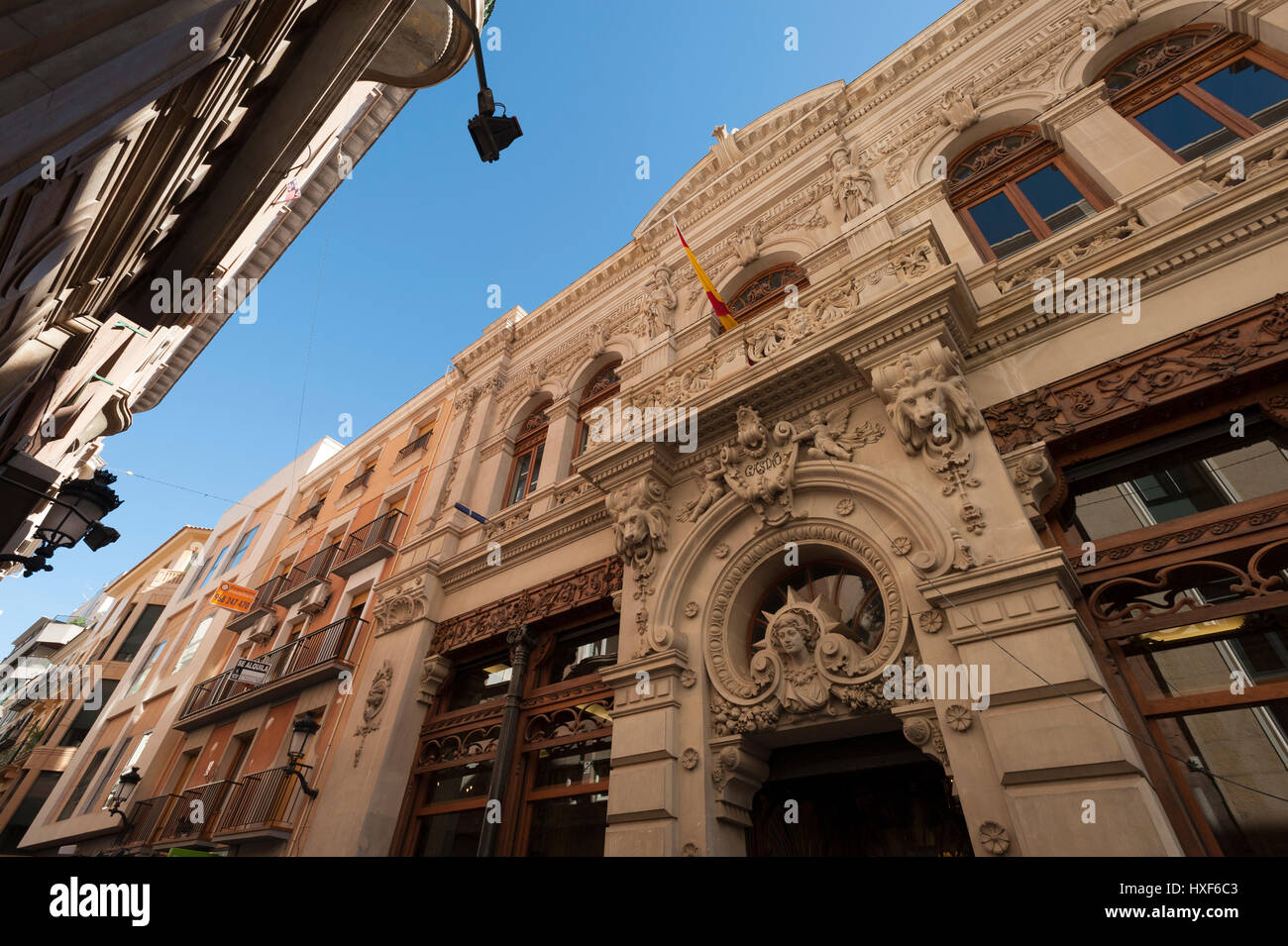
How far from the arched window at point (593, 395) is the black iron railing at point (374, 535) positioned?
563 centimetres

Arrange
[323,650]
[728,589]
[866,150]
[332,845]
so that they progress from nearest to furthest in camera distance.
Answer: [728,589], [332,845], [866,150], [323,650]

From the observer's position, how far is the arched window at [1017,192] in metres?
8.52

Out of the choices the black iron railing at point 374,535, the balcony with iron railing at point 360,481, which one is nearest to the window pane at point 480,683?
the black iron railing at point 374,535

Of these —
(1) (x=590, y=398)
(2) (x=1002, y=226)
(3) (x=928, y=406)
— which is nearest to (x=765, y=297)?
(2) (x=1002, y=226)

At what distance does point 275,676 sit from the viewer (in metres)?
15.6

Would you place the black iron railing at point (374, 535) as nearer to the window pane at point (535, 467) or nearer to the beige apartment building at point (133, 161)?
the window pane at point (535, 467)

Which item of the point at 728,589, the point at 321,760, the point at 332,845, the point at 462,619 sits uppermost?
the point at 462,619

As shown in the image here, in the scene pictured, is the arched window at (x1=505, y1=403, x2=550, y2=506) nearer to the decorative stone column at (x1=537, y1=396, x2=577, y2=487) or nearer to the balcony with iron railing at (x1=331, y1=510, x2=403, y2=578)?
the decorative stone column at (x1=537, y1=396, x2=577, y2=487)

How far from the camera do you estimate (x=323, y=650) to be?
46.2ft

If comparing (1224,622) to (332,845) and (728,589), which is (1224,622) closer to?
(728,589)

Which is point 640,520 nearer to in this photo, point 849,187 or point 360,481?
point 849,187
